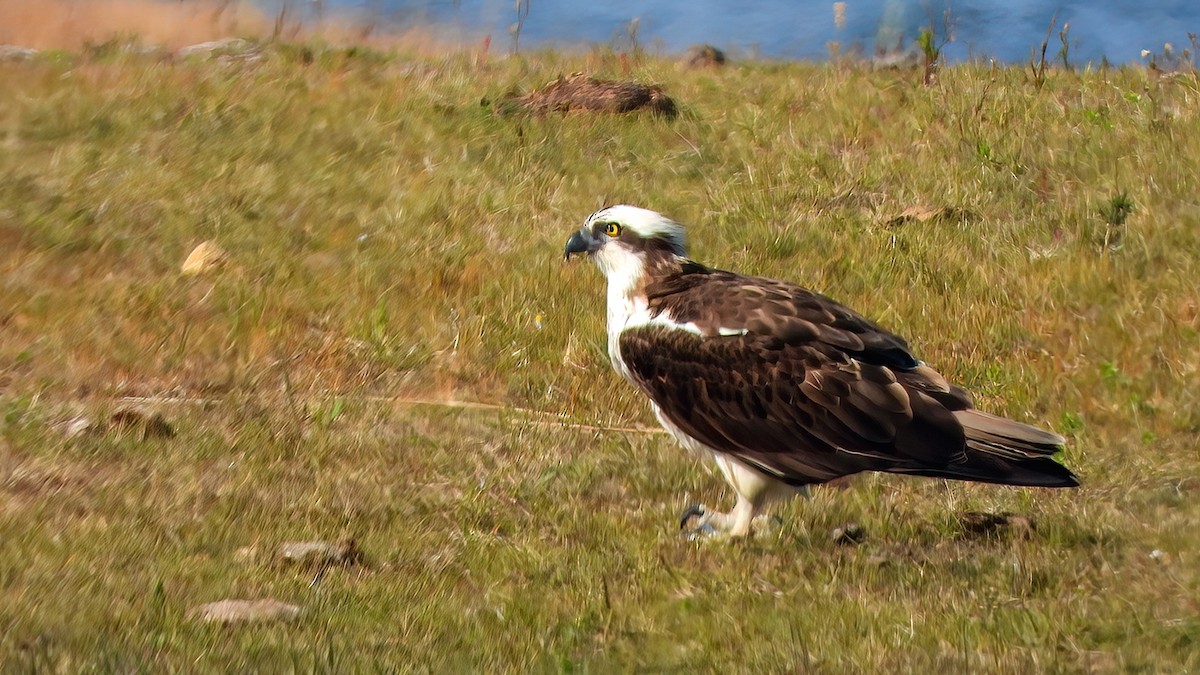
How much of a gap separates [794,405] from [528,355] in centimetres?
363

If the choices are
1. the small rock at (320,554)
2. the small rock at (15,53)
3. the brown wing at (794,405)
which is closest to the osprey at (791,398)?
the brown wing at (794,405)

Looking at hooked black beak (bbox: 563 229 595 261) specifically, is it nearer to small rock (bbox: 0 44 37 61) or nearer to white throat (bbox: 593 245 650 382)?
white throat (bbox: 593 245 650 382)

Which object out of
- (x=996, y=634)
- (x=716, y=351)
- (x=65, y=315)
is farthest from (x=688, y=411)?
(x=65, y=315)

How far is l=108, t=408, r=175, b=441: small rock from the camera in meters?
9.08

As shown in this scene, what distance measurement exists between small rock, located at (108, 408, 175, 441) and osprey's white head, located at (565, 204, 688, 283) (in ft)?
9.54

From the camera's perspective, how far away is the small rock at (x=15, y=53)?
17.4m

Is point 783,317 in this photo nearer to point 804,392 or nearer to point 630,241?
point 804,392

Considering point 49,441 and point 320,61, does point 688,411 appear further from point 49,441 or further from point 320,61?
point 320,61

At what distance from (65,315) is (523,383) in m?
3.90

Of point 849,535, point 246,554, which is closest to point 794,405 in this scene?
point 849,535

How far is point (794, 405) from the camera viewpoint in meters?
7.60

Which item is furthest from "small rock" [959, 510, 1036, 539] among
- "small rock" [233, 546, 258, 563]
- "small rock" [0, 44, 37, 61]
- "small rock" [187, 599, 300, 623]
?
"small rock" [0, 44, 37, 61]

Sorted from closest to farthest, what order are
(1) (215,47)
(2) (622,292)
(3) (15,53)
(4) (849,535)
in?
1. (4) (849,535)
2. (2) (622,292)
3. (3) (15,53)
4. (1) (215,47)

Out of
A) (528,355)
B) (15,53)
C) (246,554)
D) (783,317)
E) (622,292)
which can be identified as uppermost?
(783,317)
